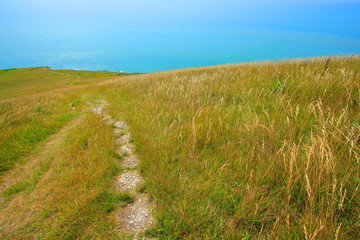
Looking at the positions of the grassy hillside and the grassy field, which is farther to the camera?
the grassy hillside

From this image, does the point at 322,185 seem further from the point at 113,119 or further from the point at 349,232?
the point at 113,119

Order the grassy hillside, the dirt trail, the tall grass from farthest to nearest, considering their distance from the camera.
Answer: the grassy hillside, the dirt trail, the tall grass

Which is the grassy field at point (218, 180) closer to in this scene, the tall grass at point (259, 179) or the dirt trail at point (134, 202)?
the tall grass at point (259, 179)

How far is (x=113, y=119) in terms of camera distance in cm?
632

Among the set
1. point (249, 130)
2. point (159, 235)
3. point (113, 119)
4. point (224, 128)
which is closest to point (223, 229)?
Answer: point (159, 235)

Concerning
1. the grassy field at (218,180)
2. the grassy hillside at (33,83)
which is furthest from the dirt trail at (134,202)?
the grassy hillside at (33,83)

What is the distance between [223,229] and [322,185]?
1.09 metres

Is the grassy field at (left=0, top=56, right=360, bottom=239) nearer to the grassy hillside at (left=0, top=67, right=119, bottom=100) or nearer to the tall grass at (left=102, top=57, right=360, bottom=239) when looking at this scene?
the tall grass at (left=102, top=57, right=360, bottom=239)

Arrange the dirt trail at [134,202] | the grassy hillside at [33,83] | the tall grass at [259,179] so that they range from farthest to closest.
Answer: the grassy hillside at [33,83]
the dirt trail at [134,202]
the tall grass at [259,179]

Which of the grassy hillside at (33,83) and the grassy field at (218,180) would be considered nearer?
the grassy field at (218,180)

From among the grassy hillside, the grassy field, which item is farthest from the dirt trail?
the grassy hillside

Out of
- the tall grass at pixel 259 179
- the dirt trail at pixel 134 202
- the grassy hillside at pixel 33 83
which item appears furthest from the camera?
the grassy hillside at pixel 33 83

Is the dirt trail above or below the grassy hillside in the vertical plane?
below

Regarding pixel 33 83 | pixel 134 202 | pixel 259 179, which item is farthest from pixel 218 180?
pixel 33 83
